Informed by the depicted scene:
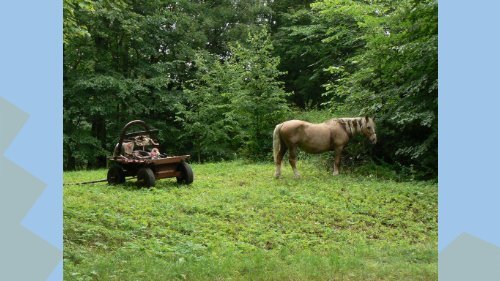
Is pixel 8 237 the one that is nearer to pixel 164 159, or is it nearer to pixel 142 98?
pixel 164 159

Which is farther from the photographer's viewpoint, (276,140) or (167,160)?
(276,140)


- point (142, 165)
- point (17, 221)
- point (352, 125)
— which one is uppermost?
point (352, 125)

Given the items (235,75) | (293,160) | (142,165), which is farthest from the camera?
(235,75)

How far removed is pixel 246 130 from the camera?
14812 millimetres

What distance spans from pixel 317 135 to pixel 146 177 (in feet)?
11.3

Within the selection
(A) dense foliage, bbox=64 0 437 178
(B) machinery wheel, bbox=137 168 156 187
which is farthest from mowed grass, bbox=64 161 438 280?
(A) dense foliage, bbox=64 0 437 178

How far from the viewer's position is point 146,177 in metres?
8.30

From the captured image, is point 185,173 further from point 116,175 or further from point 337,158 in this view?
point 337,158

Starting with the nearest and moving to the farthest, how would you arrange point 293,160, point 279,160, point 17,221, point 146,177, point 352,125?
point 17,221, point 146,177, point 293,160, point 279,160, point 352,125

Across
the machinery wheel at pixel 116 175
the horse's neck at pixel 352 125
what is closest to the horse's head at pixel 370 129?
the horse's neck at pixel 352 125

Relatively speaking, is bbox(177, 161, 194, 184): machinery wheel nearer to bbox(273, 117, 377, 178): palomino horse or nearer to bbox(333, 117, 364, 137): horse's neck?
bbox(273, 117, 377, 178): palomino horse

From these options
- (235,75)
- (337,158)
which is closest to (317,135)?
(337,158)

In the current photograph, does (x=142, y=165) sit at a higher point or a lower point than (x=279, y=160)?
higher

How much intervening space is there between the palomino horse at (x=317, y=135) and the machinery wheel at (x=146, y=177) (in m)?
2.47
